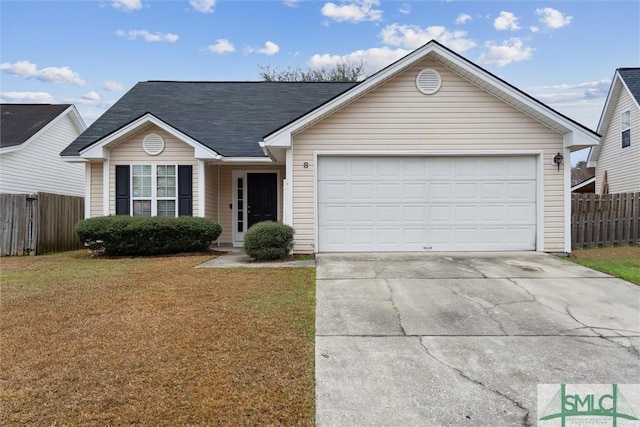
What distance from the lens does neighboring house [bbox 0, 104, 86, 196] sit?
52.2 feet

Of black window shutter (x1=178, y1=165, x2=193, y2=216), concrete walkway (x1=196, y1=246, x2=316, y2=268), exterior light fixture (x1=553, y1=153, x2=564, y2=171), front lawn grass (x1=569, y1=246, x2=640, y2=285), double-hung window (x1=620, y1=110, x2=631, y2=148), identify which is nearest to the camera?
front lawn grass (x1=569, y1=246, x2=640, y2=285)

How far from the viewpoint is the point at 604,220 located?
12188 millimetres

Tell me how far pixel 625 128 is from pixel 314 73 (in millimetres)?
20491

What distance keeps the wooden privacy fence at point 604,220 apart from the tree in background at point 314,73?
20.9 meters

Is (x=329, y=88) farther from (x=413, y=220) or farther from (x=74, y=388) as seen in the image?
(x=74, y=388)

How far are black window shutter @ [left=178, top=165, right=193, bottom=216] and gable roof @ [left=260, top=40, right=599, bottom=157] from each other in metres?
3.10

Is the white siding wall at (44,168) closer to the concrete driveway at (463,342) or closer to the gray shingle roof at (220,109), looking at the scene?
the gray shingle roof at (220,109)

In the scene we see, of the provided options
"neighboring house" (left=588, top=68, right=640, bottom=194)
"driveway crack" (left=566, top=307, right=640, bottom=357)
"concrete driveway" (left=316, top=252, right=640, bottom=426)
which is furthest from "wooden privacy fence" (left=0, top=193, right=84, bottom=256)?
"neighboring house" (left=588, top=68, right=640, bottom=194)

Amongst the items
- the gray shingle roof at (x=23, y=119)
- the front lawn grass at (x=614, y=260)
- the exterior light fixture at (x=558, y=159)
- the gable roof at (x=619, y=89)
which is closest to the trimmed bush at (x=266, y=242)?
the front lawn grass at (x=614, y=260)

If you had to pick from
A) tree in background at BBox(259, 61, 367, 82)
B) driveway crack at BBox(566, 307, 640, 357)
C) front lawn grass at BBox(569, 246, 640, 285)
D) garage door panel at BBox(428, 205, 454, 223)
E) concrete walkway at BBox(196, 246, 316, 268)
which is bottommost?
driveway crack at BBox(566, 307, 640, 357)

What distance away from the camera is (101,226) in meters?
10.2

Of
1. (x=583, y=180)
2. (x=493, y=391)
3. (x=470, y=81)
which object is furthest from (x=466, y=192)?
(x=583, y=180)

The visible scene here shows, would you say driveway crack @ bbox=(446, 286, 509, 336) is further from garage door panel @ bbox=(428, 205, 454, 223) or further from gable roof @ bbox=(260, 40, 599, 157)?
gable roof @ bbox=(260, 40, 599, 157)

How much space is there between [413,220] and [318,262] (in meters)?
2.84
